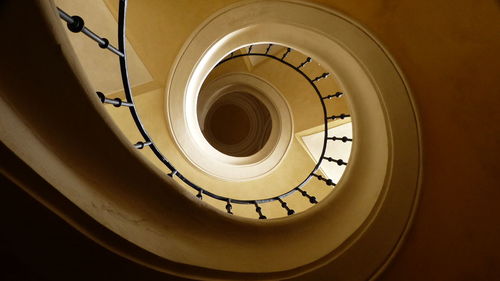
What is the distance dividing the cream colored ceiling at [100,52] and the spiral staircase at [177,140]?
0.02 meters

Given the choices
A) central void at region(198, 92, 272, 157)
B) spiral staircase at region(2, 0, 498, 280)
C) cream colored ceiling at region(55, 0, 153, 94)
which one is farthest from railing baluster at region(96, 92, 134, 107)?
central void at region(198, 92, 272, 157)

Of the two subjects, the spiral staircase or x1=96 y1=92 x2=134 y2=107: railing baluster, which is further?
x1=96 y1=92 x2=134 y2=107: railing baluster

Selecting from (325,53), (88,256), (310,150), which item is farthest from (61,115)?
(310,150)

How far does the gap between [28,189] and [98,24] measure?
3.28 m

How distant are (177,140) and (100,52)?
5.72 feet

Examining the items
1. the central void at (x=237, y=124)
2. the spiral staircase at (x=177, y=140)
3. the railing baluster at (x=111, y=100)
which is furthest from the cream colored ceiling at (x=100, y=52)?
the central void at (x=237, y=124)

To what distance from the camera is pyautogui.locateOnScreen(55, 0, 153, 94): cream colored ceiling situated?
3268 millimetres

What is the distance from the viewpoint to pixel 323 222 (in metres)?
2.10

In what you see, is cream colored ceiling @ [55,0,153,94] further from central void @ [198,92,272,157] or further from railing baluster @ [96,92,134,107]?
central void @ [198,92,272,157]

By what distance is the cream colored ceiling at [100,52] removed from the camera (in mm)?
3268

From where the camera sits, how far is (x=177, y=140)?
4441 millimetres

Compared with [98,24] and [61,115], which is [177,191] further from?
[98,24]

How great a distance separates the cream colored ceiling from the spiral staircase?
→ 0.02 metres

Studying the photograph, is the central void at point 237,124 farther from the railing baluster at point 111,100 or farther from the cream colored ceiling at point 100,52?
the railing baluster at point 111,100
